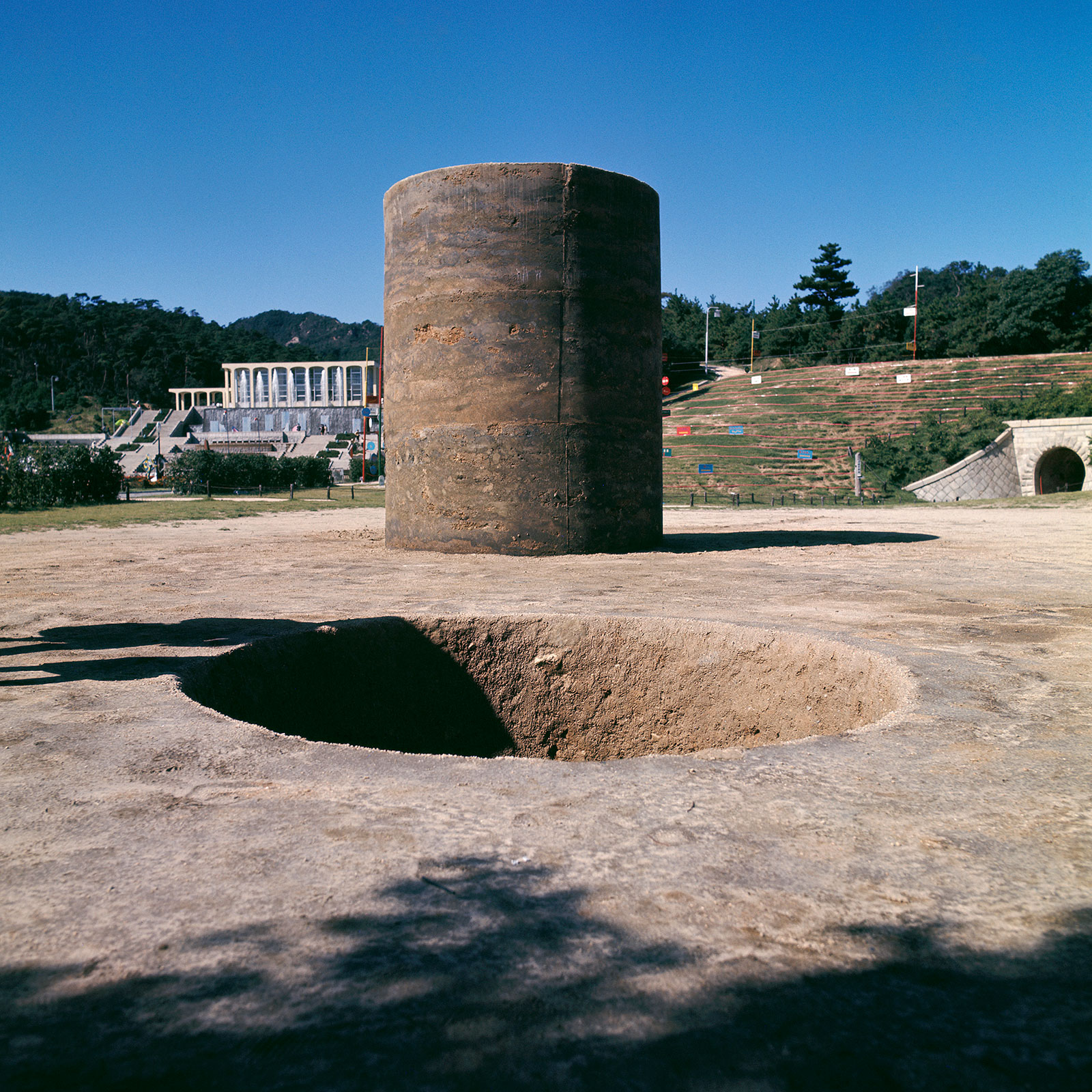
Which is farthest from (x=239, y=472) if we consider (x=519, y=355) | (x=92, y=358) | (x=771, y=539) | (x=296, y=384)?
(x=92, y=358)

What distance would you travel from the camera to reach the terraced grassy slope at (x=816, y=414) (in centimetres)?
3981

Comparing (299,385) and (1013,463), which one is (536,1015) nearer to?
(1013,463)

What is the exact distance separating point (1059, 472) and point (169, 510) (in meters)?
37.2

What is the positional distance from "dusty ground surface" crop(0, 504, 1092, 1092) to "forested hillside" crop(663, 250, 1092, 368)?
63.2 m

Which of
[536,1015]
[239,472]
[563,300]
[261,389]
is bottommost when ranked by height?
[536,1015]

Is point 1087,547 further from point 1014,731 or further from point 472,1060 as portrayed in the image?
point 472,1060

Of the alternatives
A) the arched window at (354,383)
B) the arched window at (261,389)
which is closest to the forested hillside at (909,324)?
the arched window at (354,383)

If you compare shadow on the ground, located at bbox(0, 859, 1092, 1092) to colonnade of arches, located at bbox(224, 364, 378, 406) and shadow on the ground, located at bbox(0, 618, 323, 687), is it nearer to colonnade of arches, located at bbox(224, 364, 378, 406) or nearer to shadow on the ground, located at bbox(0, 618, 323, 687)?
shadow on the ground, located at bbox(0, 618, 323, 687)

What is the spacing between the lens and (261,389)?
9362 cm

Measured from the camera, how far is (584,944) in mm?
1929

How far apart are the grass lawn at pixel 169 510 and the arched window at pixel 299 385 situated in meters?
60.1

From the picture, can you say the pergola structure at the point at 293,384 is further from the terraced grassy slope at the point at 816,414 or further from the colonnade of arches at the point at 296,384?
the terraced grassy slope at the point at 816,414

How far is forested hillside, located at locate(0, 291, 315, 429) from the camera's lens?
118 meters

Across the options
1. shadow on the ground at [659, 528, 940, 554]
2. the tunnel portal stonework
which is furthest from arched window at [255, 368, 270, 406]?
shadow on the ground at [659, 528, 940, 554]
